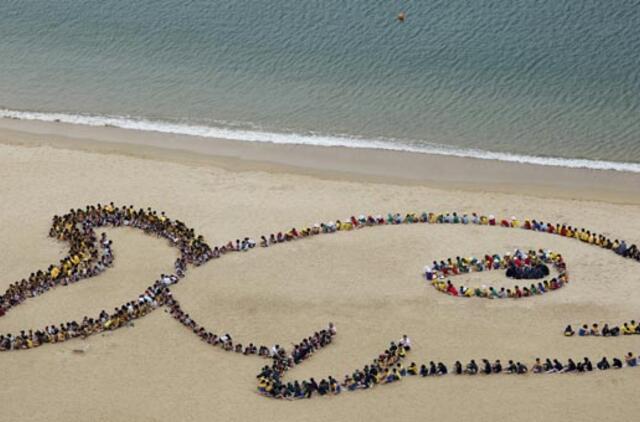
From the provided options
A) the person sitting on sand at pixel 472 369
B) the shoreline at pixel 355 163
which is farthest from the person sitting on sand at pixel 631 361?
the shoreline at pixel 355 163

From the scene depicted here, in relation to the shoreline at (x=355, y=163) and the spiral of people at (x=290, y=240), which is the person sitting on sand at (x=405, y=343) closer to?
the spiral of people at (x=290, y=240)

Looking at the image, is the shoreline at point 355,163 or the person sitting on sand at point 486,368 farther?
the shoreline at point 355,163

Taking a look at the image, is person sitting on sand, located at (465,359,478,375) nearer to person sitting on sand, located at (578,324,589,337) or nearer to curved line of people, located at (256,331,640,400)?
curved line of people, located at (256,331,640,400)

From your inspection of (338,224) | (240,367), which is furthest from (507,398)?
(338,224)

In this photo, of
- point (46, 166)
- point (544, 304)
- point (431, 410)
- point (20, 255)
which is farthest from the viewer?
point (46, 166)

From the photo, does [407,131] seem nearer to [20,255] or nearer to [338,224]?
[338,224]

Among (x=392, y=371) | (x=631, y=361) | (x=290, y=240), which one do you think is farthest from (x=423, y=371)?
(x=290, y=240)

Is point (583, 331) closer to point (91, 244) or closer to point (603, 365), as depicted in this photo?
point (603, 365)
